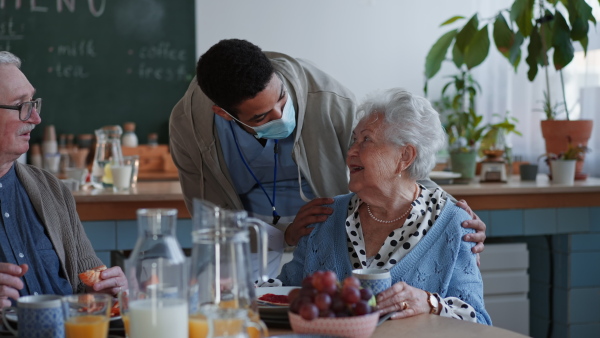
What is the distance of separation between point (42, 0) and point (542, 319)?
4.07 m

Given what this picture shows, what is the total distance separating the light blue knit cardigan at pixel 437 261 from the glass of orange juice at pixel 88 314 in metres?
0.81

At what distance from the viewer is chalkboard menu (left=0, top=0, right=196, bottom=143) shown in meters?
5.47

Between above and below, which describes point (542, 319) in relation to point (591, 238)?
below

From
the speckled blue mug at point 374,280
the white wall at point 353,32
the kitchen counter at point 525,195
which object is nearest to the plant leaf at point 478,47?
the kitchen counter at point 525,195

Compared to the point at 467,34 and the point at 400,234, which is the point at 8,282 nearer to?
the point at 400,234

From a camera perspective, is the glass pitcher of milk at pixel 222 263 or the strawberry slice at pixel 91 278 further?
the strawberry slice at pixel 91 278

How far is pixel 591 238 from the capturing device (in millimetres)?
3414

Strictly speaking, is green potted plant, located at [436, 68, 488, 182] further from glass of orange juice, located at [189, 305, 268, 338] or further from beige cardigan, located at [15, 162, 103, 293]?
glass of orange juice, located at [189, 305, 268, 338]

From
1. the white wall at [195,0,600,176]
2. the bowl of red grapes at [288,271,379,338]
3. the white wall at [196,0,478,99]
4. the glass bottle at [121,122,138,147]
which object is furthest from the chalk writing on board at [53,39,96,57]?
the bowl of red grapes at [288,271,379,338]

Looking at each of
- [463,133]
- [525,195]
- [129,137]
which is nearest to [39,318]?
[525,195]

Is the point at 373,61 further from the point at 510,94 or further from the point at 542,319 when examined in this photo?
the point at 542,319

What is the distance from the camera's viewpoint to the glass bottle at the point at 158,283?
1244mm

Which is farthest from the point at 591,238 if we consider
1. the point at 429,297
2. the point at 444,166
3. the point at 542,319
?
the point at 429,297

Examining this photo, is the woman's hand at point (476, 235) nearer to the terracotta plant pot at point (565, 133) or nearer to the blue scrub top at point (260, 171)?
the blue scrub top at point (260, 171)
